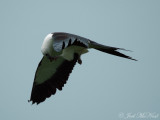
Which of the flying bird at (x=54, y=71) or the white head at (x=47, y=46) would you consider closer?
the white head at (x=47, y=46)

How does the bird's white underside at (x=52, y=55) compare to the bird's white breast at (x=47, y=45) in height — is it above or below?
below

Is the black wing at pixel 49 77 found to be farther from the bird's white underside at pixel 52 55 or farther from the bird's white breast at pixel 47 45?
the bird's white breast at pixel 47 45

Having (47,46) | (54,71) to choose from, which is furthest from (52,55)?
(54,71)

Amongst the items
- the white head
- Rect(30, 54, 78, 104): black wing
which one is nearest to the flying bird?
Rect(30, 54, 78, 104): black wing

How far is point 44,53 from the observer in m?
8.66

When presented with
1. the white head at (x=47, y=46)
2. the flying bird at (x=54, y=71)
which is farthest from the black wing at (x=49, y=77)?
the white head at (x=47, y=46)

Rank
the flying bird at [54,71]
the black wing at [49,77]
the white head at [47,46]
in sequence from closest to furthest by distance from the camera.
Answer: the white head at [47,46] < the flying bird at [54,71] < the black wing at [49,77]

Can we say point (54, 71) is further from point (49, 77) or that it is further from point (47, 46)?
point (47, 46)

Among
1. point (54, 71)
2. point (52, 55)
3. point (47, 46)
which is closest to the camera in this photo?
point (47, 46)

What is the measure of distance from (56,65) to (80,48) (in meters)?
1.08

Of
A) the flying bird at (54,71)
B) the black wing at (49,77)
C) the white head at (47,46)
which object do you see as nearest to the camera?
the white head at (47,46)

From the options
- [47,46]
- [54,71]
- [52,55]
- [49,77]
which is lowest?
[49,77]

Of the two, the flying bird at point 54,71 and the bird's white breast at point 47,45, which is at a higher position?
the bird's white breast at point 47,45

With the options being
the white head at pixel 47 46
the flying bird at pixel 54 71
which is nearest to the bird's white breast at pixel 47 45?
the white head at pixel 47 46
